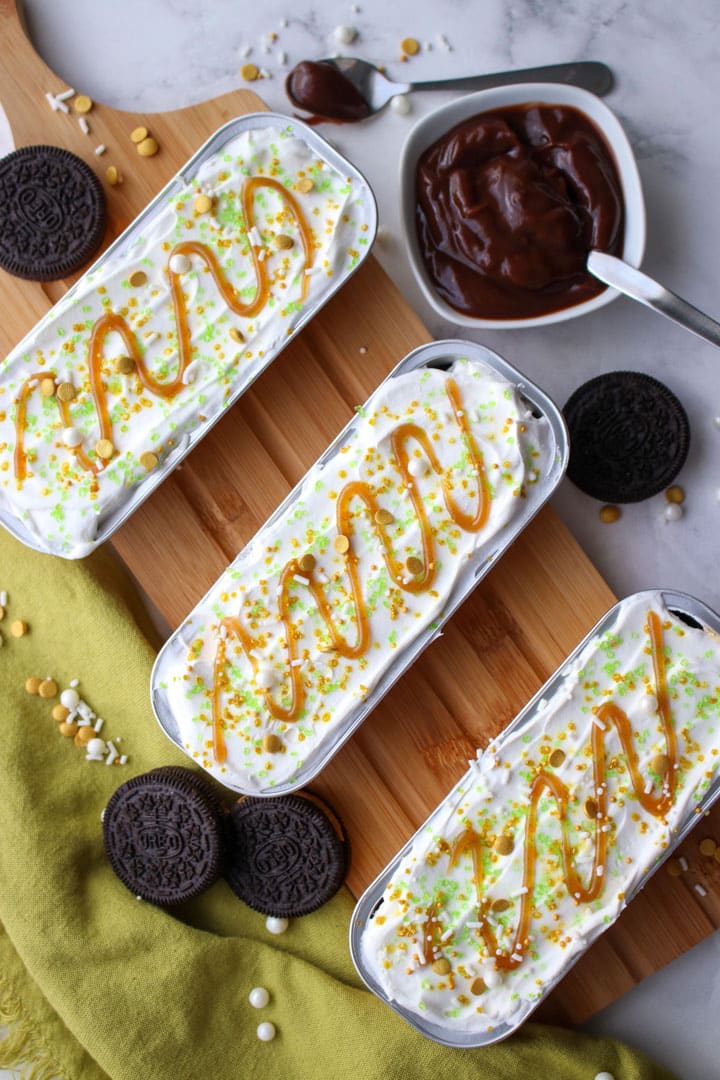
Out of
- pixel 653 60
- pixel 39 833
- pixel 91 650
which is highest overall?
pixel 653 60

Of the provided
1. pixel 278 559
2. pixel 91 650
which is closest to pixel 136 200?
pixel 278 559

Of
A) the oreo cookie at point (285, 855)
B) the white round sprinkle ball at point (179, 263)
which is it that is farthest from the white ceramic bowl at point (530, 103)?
the oreo cookie at point (285, 855)

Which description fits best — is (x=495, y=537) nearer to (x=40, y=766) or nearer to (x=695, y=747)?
(x=695, y=747)

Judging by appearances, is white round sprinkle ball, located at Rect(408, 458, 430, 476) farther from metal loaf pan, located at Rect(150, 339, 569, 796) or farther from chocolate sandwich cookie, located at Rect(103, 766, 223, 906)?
chocolate sandwich cookie, located at Rect(103, 766, 223, 906)

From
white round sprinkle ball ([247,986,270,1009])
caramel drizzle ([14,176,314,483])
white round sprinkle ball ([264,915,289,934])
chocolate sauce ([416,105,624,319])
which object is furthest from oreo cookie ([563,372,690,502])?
white round sprinkle ball ([247,986,270,1009])

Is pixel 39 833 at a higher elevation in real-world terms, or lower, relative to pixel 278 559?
lower

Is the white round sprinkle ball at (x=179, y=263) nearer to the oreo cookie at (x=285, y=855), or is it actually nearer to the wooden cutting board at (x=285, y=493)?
the wooden cutting board at (x=285, y=493)

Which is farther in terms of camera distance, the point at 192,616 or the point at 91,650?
the point at 91,650
